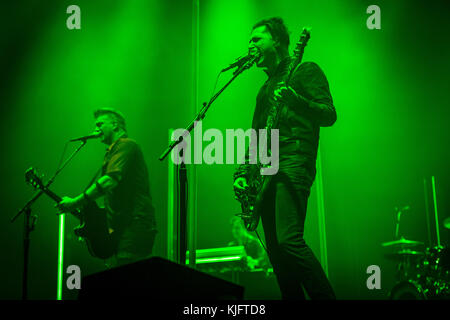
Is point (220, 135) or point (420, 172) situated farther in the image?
point (220, 135)

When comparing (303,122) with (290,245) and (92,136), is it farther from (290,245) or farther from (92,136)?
(92,136)

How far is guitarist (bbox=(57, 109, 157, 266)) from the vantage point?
3.50 metres

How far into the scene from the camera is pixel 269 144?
2.76 meters

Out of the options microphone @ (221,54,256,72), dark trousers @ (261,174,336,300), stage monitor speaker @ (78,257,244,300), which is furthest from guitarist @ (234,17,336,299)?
stage monitor speaker @ (78,257,244,300)

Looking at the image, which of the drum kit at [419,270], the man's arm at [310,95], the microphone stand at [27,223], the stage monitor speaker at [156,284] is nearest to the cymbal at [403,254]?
the drum kit at [419,270]

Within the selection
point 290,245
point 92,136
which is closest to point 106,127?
point 92,136

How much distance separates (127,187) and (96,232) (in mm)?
382

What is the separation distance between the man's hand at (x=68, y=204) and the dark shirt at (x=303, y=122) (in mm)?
1418

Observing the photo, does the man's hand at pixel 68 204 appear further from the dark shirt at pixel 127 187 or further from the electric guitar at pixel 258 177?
the electric guitar at pixel 258 177

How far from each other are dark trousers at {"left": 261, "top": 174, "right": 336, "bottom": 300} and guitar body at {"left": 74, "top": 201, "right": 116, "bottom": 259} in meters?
1.35

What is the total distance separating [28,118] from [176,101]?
1.31 metres

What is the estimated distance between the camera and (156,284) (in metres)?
1.57
